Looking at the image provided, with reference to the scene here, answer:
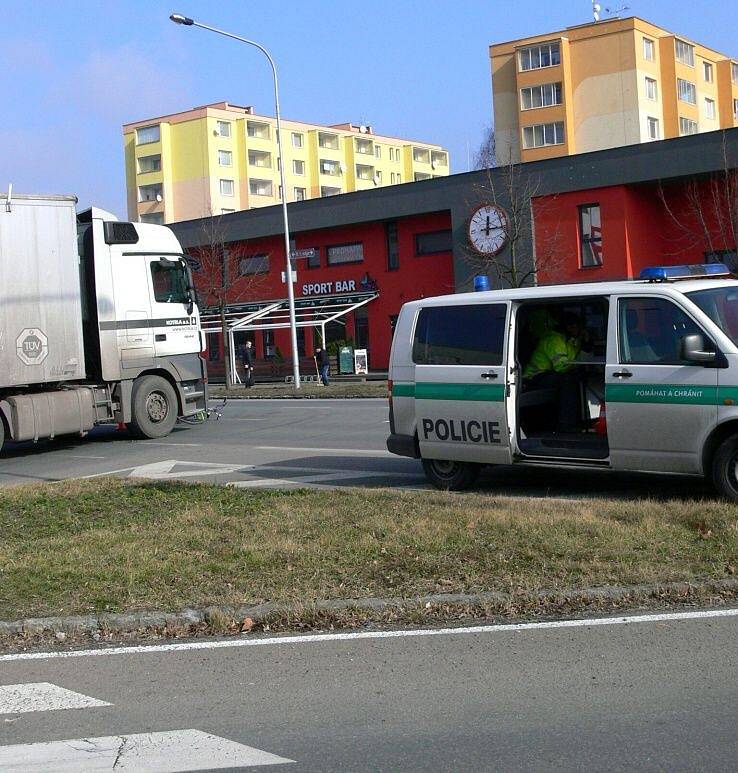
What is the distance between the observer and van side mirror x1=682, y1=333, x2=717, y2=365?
918 cm

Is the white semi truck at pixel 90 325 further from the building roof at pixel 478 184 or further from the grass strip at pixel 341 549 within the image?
the building roof at pixel 478 184

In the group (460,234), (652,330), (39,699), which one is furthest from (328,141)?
(39,699)

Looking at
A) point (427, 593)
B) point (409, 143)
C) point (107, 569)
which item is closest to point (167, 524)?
point (107, 569)

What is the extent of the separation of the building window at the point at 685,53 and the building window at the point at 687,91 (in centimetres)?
133

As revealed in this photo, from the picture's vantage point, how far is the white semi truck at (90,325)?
17.2 metres

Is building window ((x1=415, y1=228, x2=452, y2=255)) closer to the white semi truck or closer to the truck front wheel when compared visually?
the white semi truck

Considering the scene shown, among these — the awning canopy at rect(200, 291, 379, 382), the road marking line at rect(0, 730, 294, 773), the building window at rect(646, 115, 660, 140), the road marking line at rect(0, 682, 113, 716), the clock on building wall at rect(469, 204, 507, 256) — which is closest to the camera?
the road marking line at rect(0, 730, 294, 773)

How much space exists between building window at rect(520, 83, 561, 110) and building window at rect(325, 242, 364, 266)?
2854 cm

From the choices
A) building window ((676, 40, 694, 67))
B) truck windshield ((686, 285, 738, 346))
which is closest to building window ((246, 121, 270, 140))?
building window ((676, 40, 694, 67))

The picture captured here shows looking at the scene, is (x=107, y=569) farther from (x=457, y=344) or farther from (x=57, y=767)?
(x=457, y=344)

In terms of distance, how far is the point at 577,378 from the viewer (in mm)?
10852

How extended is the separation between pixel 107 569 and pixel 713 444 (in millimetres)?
5202

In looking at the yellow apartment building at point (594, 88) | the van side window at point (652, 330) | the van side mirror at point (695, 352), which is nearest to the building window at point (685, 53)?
the yellow apartment building at point (594, 88)

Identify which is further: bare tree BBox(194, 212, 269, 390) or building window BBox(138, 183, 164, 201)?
building window BBox(138, 183, 164, 201)
